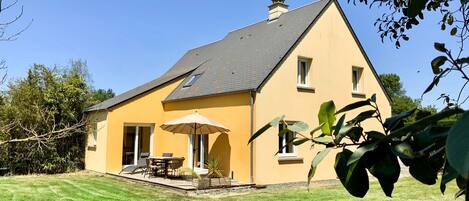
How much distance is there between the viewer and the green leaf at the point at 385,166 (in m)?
0.93

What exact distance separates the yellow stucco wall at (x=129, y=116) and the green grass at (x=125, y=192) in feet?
7.40

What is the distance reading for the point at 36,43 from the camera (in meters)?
6.79

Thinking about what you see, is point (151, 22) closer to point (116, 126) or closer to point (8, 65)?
point (116, 126)

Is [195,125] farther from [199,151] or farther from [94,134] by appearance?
[94,134]

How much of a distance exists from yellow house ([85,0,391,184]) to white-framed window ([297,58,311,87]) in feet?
0.14

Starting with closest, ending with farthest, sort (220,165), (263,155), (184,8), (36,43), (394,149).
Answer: (394,149) → (36,43) → (263,155) → (220,165) → (184,8)

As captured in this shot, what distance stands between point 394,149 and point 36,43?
701cm

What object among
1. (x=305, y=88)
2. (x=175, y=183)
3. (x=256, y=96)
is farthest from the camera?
(x=305, y=88)

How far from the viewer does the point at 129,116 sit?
19.3 m

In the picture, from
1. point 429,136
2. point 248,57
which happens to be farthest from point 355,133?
point 248,57

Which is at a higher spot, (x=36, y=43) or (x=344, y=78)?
(x=344, y=78)

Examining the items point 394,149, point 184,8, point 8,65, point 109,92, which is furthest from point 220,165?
point 109,92

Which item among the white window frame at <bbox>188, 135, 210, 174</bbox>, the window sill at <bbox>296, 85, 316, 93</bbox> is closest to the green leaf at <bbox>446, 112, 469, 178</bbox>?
the window sill at <bbox>296, 85, 316, 93</bbox>

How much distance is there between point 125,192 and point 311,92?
8.57 metres
